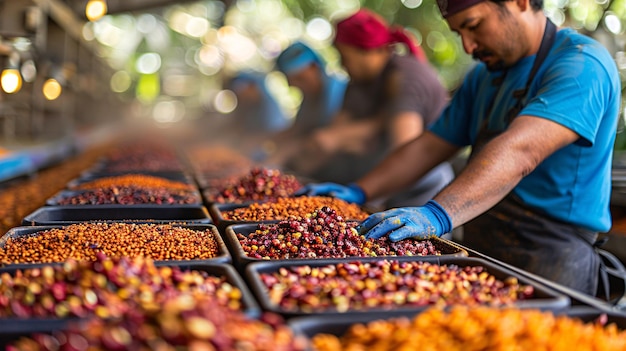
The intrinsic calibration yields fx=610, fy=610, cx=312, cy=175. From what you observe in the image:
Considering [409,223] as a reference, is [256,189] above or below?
above

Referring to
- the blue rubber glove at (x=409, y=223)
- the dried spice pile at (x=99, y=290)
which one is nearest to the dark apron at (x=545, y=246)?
the blue rubber glove at (x=409, y=223)

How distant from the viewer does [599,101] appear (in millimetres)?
2090

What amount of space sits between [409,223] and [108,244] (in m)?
0.92

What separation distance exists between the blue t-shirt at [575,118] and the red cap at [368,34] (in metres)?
1.71

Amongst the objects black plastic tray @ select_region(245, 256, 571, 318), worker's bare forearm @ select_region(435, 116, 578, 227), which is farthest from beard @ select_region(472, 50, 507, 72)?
black plastic tray @ select_region(245, 256, 571, 318)

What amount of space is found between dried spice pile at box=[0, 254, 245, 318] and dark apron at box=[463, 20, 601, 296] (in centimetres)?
134

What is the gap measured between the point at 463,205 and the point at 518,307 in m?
0.77

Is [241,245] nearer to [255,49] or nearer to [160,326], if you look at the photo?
[160,326]

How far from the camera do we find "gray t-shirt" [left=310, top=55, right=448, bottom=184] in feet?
12.5

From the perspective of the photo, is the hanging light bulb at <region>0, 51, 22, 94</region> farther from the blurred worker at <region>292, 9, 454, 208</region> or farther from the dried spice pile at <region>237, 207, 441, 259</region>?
the dried spice pile at <region>237, 207, 441, 259</region>

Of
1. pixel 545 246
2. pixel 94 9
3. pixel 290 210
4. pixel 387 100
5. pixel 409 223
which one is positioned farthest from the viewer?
pixel 94 9

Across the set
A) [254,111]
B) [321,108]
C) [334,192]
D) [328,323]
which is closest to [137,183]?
[334,192]

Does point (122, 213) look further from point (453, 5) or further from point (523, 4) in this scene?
point (523, 4)

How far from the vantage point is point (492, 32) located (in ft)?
7.61
